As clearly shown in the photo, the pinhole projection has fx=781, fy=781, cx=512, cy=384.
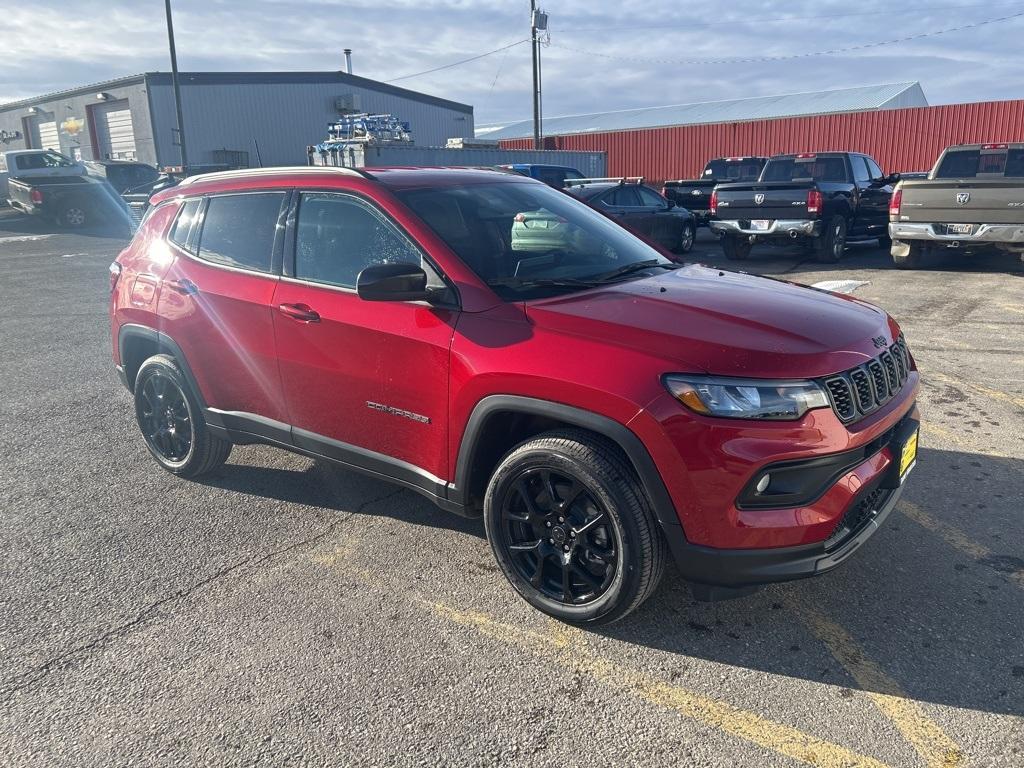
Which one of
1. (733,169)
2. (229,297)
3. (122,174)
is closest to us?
(229,297)

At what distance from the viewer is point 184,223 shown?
435 centimetres

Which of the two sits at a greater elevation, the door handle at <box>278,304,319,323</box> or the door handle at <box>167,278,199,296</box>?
the door handle at <box>167,278,199,296</box>

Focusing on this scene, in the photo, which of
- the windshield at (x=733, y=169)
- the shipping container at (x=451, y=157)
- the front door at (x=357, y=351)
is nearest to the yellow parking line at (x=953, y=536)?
the front door at (x=357, y=351)

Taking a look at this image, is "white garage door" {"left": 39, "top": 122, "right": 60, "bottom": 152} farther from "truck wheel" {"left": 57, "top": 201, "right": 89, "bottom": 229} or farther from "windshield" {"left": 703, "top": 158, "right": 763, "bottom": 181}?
"windshield" {"left": 703, "top": 158, "right": 763, "bottom": 181}

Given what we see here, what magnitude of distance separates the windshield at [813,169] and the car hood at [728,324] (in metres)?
11.3

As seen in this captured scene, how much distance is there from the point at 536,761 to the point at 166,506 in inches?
106

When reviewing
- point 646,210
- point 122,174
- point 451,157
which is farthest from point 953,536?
→ point 122,174

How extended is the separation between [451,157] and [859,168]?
12169 mm

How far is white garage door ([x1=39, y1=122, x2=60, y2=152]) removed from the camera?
38.2 m

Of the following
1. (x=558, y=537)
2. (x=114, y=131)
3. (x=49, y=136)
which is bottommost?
(x=558, y=537)

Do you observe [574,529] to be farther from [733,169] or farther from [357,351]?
[733,169]

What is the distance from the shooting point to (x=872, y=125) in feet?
96.2

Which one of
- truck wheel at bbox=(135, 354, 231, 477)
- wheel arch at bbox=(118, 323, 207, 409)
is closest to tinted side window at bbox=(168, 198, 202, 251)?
wheel arch at bbox=(118, 323, 207, 409)

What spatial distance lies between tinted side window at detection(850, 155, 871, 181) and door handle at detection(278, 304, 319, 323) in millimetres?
12601
